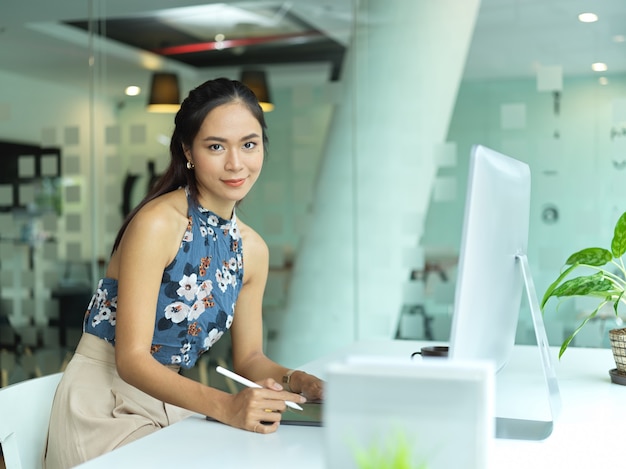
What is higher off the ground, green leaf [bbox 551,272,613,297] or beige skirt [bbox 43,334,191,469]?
green leaf [bbox 551,272,613,297]

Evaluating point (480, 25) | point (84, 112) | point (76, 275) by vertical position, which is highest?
point (480, 25)

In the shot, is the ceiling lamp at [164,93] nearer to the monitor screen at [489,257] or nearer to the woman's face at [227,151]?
the woman's face at [227,151]

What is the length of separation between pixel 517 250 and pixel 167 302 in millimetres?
827

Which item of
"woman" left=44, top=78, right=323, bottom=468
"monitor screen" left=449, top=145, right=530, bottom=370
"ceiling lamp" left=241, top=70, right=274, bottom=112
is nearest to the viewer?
"monitor screen" left=449, top=145, right=530, bottom=370

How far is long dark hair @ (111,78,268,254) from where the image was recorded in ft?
6.40

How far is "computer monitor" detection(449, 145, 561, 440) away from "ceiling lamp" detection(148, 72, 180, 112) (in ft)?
9.45

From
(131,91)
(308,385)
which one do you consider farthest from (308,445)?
(131,91)

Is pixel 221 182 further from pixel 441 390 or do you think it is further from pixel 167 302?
pixel 441 390

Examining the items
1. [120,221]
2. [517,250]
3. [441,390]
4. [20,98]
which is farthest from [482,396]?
[20,98]

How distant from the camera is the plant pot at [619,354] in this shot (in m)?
1.95

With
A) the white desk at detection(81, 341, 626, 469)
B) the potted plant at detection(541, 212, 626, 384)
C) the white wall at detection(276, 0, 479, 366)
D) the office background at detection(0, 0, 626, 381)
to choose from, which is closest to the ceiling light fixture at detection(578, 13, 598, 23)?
the office background at detection(0, 0, 626, 381)

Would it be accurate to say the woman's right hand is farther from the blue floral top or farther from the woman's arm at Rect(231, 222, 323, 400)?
the woman's arm at Rect(231, 222, 323, 400)

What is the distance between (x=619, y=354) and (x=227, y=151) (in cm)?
109

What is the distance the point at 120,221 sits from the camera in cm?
444
